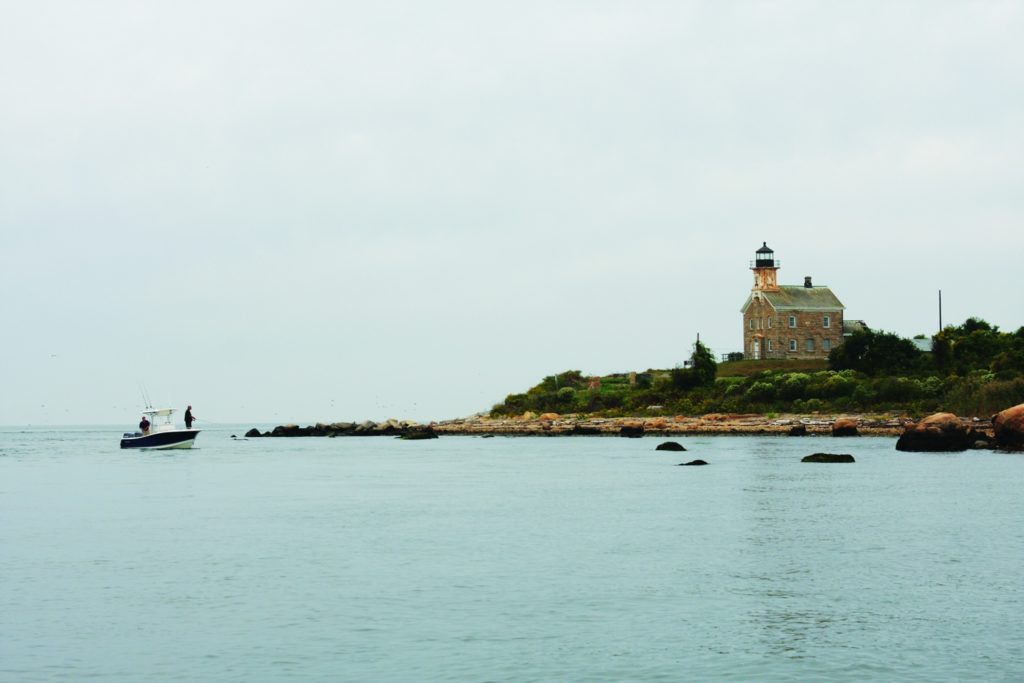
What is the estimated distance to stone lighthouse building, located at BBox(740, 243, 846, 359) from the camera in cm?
11338

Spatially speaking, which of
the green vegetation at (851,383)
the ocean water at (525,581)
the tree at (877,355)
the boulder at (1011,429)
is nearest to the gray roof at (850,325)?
the green vegetation at (851,383)

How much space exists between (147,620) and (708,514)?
1999 cm

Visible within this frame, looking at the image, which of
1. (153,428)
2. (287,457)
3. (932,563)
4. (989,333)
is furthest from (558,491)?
(989,333)

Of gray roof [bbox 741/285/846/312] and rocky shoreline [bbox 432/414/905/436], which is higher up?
gray roof [bbox 741/285/846/312]

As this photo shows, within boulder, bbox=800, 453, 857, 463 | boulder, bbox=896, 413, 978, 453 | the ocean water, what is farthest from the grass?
the ocean water

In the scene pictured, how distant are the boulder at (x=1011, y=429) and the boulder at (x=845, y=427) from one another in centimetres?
1757

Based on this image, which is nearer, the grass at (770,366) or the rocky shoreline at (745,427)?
the rocky shoreline at (745,427)

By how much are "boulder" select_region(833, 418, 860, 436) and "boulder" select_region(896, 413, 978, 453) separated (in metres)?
16.9

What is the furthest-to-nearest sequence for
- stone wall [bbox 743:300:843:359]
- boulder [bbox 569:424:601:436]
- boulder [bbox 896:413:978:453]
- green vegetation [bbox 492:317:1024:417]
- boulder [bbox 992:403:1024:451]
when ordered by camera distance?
stone wall [bbox 743:300:843:359] → boulder [bbox 569:424:601:436] → green vegetation [bbox 492:317:1024:417] → boulder [bbox 896:413:978:453] → boulder [bbox 992:403:1024:451]

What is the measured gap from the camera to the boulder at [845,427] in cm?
7906

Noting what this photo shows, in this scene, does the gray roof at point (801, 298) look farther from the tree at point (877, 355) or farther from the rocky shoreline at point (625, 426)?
the rocky shoreline at point (625, 426)

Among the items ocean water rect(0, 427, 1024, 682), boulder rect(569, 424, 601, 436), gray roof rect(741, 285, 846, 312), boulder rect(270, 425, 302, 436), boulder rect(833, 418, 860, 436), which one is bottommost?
ocean water rect(0, 427, 1024, 682)

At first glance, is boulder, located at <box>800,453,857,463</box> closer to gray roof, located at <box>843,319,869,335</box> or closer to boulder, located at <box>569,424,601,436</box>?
boulder, located at <box>569,424,601,436</box>

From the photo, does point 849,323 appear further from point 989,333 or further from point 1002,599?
point 1002,599
